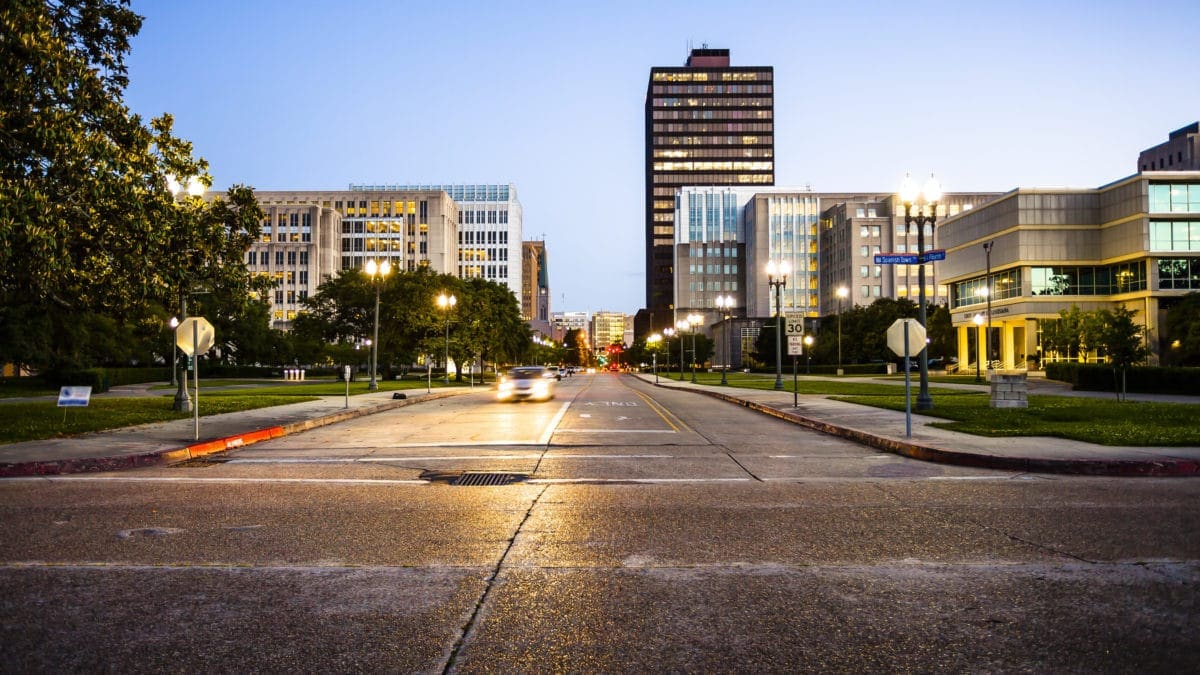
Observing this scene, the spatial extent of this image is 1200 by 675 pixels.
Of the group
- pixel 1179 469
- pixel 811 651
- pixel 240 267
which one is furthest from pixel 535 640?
pixel 240 267

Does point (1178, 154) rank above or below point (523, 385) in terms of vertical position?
above

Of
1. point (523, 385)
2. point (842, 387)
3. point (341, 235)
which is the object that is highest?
point (341, 235)

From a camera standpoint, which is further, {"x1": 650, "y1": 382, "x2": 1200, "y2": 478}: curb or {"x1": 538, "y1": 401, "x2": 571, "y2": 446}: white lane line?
{"x1": 538, "y1": 401, "x2": 571, "y2": 446}: white lane line

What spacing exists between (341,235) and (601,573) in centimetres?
15948

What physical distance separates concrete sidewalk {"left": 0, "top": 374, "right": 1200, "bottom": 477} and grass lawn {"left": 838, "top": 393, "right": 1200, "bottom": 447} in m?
0.73

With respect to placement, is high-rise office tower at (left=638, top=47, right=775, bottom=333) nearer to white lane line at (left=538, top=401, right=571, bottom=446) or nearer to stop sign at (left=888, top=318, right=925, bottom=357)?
white lane line at (left=538, top=401, right=571, bottom=446)

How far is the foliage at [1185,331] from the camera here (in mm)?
52281

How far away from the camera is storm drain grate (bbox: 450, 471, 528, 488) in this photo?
10.6 metres

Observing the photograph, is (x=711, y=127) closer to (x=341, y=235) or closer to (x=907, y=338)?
(x=341, y=235)

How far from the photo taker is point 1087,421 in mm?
19453

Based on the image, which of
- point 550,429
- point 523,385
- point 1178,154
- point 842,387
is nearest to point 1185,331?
point 842,387

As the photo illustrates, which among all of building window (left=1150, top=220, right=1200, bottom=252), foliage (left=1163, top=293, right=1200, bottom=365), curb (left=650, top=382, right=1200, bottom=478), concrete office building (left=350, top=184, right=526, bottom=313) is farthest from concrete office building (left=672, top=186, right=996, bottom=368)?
curb (left=650, top=382, right=1200, bottom=478)

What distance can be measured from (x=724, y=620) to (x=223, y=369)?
286ft

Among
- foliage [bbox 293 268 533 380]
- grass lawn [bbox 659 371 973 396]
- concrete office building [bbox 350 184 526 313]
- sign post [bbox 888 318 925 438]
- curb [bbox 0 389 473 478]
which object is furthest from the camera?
concrete office building [bbox 350 184 526 313]
